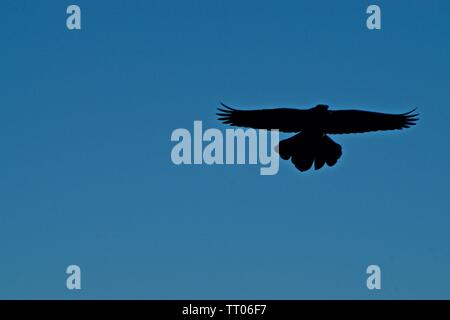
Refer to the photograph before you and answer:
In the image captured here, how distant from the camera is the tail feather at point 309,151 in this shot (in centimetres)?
1128

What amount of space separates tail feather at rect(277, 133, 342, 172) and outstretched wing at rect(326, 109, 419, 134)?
0.18 m

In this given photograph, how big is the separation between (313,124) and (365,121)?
2.01ft

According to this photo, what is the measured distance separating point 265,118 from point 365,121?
1171 millimetres

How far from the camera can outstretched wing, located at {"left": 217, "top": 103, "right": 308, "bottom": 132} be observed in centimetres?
1132

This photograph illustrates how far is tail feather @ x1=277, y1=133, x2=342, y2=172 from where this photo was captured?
11.3m

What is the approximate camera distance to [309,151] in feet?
37.4

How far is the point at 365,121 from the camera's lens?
37.9ft

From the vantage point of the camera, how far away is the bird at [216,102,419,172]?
11320 mm

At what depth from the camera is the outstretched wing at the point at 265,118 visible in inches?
446

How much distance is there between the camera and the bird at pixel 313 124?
37.1 ft

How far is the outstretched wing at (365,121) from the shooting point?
1149 centimetres

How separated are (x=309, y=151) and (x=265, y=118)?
626 millimetres
